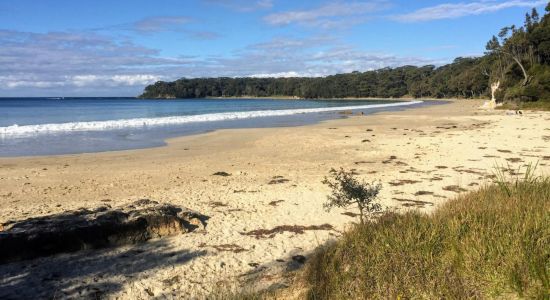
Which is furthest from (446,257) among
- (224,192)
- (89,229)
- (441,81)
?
(441,81)

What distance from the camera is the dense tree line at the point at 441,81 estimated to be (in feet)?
157

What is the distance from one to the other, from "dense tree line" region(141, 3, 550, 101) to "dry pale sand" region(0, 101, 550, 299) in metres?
31.5

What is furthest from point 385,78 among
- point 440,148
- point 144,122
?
point 440,148

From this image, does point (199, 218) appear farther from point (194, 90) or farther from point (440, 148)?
point (194, 90)

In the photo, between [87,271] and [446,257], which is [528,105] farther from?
[87,271]

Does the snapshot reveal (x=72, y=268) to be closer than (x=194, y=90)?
Yes

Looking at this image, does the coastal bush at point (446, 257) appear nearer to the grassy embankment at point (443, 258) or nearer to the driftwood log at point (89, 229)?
the grassy embankment at point (443, 258)

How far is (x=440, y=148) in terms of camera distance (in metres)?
14.7

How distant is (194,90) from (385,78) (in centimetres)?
7873

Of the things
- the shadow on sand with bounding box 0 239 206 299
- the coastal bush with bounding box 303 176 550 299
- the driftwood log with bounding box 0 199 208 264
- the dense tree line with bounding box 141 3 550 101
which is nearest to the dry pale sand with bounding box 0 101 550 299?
the shadow on sand with bounding box 0 239 206 299

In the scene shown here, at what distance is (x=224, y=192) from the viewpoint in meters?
9.09

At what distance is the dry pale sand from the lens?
505cm

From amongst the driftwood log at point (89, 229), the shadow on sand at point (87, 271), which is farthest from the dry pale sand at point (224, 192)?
the driftwood log at point (89, 229)

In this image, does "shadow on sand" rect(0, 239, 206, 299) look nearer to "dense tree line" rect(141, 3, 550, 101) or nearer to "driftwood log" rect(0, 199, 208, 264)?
"driftwood log" rect(0, 199, 208, 264)
